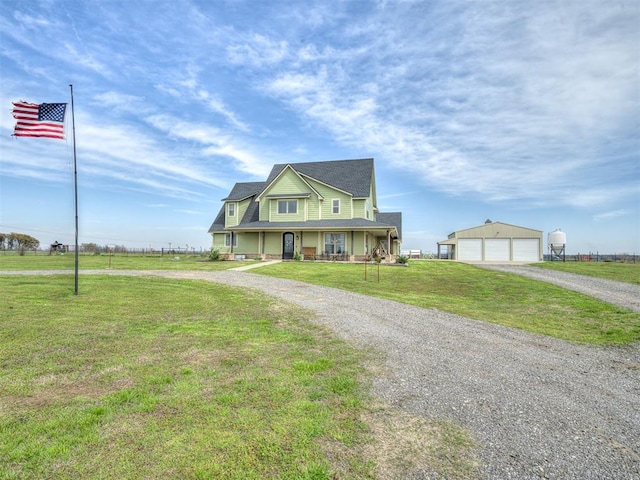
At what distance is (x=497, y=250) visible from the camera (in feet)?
120

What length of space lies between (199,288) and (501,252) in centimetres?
3307

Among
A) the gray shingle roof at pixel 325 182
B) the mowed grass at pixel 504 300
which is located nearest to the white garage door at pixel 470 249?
the gray shingle roof at pixel 325 182

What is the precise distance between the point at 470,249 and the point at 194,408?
1495 inches

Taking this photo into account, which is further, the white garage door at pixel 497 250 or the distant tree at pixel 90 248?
the distant tree at pixel 90 248

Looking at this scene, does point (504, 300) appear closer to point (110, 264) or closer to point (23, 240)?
point (110, 264)

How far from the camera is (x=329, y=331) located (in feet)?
25.6

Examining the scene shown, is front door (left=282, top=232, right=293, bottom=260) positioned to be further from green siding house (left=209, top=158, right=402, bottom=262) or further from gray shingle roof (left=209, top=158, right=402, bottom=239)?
gray shingle roof (left=209, top=158, right=402, bottom=239)

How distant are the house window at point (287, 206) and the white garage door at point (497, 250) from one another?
2146cm

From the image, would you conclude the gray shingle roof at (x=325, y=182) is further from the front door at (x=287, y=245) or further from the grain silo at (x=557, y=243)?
the grain silo at (x=557, y=243)

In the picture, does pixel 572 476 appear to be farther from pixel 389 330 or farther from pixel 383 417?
pixel 389 330

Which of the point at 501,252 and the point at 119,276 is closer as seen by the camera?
the point at 119,276

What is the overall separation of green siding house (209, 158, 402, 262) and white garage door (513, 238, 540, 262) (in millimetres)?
14877

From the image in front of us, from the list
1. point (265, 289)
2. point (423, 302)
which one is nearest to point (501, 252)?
point (423, 302)

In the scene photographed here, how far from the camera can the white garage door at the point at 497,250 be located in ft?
119
